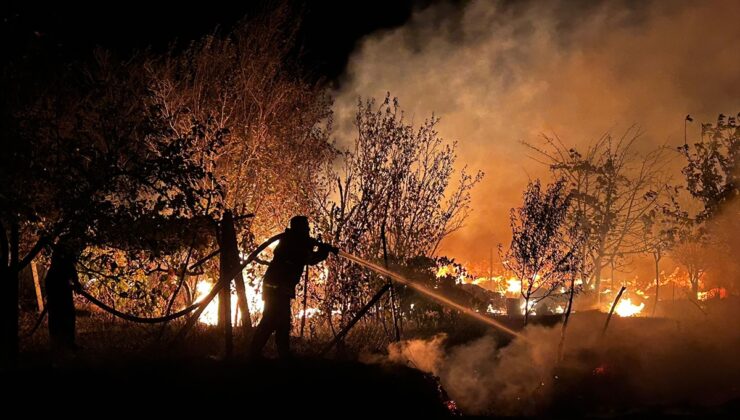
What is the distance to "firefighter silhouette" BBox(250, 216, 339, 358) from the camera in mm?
7809

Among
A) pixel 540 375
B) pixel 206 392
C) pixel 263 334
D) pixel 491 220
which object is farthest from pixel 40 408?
pixel 491 220

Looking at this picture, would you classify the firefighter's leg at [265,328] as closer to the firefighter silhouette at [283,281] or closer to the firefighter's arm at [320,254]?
the firefighter silhouette at [283,281]

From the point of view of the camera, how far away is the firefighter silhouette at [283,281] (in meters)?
7.81

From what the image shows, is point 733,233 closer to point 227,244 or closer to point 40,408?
point 227,244

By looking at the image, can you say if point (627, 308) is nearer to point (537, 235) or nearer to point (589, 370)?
point (537, 235)

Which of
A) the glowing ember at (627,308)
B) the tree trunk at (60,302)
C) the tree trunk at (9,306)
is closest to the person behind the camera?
the tree trunk at (9,306)

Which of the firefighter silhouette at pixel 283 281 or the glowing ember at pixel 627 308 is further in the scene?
the glowing ember at pixel 627 308

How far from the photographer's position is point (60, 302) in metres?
9.37

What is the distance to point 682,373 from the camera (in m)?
15.2

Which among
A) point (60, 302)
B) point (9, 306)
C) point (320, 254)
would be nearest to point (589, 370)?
point (320, 254)

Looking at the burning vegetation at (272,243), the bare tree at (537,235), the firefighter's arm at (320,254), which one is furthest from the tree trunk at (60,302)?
the bare tree at (537,235)

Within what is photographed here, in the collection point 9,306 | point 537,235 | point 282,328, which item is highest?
point 537,235

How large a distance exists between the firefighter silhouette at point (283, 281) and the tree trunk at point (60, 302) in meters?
3.80

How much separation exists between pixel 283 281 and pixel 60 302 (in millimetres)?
4352
